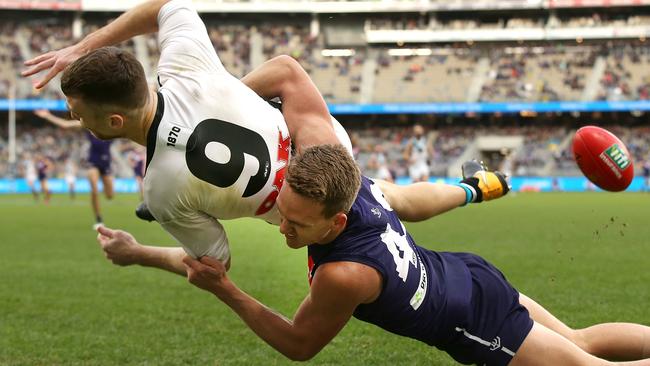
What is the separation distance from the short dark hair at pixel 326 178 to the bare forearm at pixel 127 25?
139cm

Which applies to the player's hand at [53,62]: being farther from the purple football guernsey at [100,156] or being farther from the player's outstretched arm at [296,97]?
the purple football guernsey at [100,156]

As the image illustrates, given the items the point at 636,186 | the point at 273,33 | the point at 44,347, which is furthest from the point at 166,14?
the point at 273,33

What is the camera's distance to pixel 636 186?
1291 inches

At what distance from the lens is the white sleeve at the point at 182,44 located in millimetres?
3262

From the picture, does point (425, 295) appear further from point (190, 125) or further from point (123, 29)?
point (123, 29)

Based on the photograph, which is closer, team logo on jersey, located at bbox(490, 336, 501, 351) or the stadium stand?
team logo on jersey, located at bbox(490, 336, 501, 351)

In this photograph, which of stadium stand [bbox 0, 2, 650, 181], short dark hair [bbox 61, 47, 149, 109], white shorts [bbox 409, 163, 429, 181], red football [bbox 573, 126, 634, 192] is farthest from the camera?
stadium stand [bbox 0, 2, 650, 181]

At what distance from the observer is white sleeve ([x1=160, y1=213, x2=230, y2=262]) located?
3123 millimetres

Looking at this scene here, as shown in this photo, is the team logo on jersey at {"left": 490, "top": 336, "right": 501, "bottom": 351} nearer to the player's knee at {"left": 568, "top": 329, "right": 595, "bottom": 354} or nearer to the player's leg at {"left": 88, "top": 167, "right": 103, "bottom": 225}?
the player's knee at {"left": 568, "top": 329, "right": 595, "bottom": 354}

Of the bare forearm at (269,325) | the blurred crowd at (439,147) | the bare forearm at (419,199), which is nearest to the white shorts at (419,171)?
the blurred crowd at (439,147)

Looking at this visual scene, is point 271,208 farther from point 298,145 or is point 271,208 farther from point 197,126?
point 197,126

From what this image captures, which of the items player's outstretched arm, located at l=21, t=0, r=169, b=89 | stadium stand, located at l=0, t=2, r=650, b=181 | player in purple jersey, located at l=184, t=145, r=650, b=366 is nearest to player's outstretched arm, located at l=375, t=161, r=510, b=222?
player in purple jersey, located at l=184, t=145, r=650, b=366

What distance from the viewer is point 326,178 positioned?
8.33 ft

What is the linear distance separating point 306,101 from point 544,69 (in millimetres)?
40067
